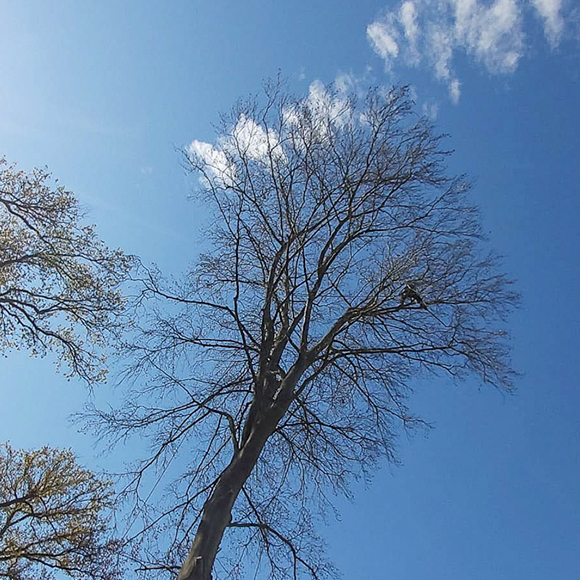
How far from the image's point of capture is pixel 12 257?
862cm

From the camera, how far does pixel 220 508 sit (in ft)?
16.5

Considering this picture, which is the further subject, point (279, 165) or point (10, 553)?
point (10, 553)

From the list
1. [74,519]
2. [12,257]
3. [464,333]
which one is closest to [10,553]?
[74,519]

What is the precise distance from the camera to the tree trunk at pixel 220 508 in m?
4.54

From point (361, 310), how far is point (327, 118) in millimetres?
2967

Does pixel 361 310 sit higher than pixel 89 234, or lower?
lower

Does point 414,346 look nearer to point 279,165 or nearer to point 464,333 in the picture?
point 464,333

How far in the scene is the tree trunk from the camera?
4.54 m

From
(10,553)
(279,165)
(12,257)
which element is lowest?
(10,553)

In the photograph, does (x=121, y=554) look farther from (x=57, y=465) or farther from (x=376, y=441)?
(x=57, y=465)

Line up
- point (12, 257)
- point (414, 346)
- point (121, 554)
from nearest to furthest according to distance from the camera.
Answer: point (121, 554) → point (414, 346) → point (12, 257)

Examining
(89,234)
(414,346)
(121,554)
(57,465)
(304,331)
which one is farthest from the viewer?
(57,465)

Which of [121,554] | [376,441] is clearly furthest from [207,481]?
[376,441]

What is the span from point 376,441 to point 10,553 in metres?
8.84
